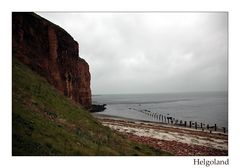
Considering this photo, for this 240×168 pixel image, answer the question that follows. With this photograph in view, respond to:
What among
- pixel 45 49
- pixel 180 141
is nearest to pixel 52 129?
pixel 180 141

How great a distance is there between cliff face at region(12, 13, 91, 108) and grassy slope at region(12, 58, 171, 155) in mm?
4529

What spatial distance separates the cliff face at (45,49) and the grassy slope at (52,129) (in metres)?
4.53

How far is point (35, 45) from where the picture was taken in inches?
955

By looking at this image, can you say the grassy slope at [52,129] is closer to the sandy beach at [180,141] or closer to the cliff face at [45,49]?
the sandy beach at [180,141]

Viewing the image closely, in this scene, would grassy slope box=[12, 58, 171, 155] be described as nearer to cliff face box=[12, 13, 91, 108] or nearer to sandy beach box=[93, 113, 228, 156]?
sandy beach box=[93, 113, 228, 156]

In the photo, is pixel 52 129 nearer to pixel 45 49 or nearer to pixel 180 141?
pixel 180 141

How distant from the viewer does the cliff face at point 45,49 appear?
1936 centimetres

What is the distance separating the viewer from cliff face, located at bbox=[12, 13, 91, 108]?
19.4m

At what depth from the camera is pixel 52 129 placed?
10.8 meters

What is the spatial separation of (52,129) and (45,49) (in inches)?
762

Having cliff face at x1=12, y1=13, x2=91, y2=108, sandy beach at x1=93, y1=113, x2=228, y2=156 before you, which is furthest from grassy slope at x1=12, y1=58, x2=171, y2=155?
cliff face at x1=12, y1=13, x2=91, y2=108

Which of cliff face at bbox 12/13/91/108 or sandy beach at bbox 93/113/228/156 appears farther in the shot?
cliff face at bbox 12/13/91/108
